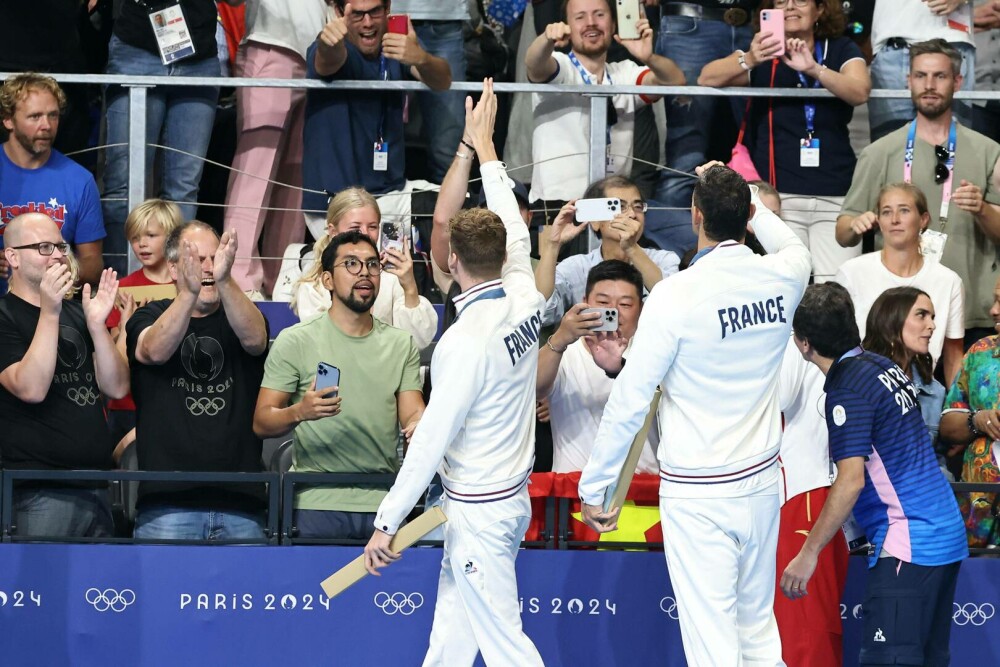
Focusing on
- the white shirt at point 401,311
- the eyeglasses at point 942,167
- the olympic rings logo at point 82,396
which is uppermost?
the eyeglasses at point 942,167

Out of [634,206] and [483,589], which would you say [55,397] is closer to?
[483,589]

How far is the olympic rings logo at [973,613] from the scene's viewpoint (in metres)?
6.50

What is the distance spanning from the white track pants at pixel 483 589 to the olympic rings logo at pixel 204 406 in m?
1.38

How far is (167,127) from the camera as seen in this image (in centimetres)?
866

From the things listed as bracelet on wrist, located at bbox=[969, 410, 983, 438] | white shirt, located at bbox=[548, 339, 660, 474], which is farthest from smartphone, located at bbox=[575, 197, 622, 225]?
bracelet on wrist, located at bbox=[969, 410, 983, 438]

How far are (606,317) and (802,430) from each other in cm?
104

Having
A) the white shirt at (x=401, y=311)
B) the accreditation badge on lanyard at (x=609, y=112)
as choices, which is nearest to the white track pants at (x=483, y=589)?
the white shirt at (x=401, y=311)

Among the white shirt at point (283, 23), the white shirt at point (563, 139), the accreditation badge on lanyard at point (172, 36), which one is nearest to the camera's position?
the accreditation badge on lanyard at point (172, 36)

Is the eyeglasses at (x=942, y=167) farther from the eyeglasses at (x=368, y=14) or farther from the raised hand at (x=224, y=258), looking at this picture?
the raised hand at (x=224, y=258)

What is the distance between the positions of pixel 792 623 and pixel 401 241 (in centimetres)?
295

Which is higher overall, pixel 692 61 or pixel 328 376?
pixel 692 61

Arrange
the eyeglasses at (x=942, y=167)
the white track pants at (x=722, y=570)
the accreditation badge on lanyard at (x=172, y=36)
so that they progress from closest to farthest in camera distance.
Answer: the white track pants at (x=722, y=570) → the eyeglasses at (x=942, y=167) → the accreditation badge on lanyard at (x=172, y=36)

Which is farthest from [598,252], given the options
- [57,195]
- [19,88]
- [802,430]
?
[19,88]

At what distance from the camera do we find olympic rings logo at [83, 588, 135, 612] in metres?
6.34
